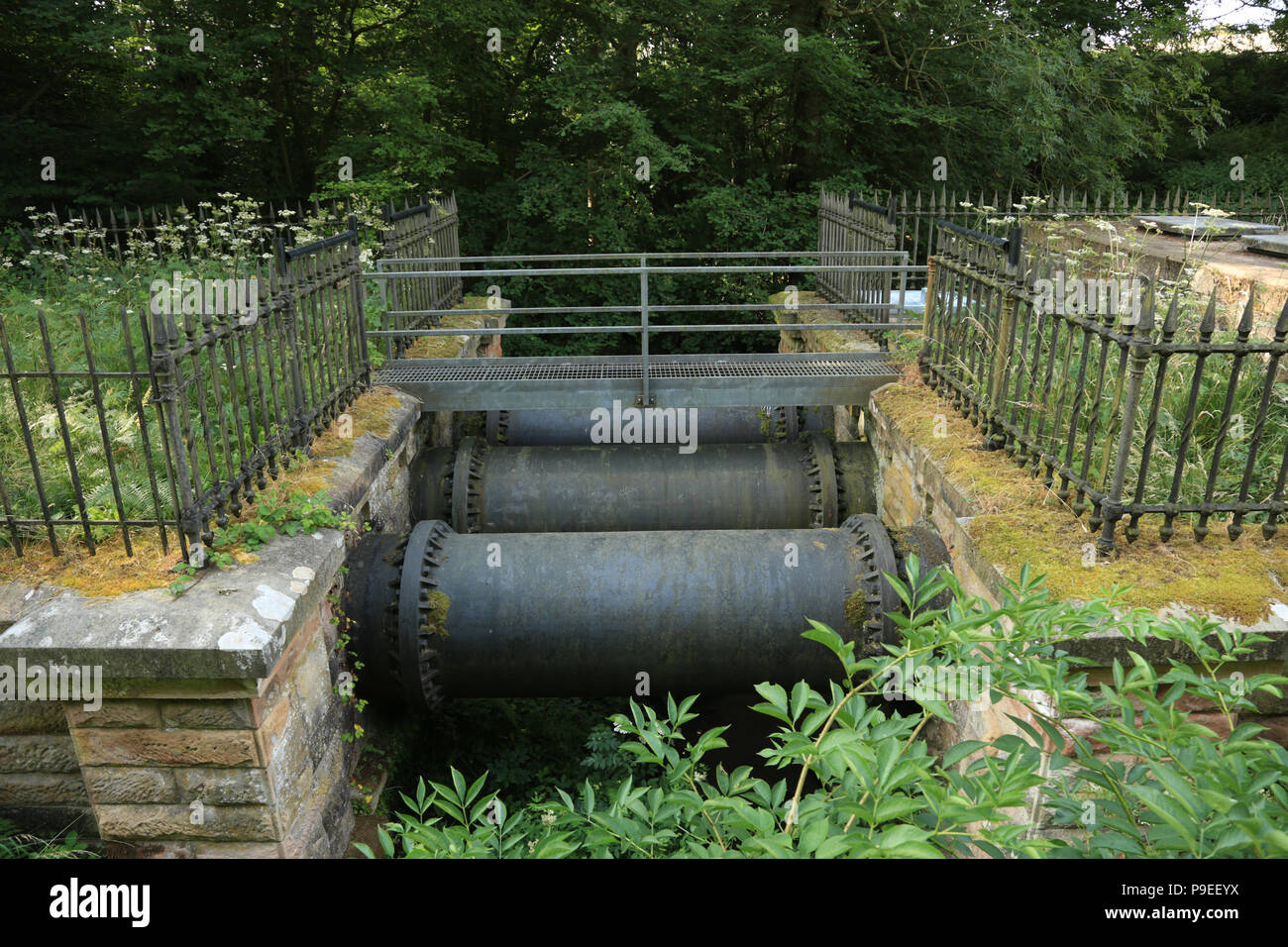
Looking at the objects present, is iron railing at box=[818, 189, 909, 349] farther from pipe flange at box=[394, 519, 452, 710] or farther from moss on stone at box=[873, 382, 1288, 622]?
pipe flange at box=[394, 519, 452, 710]

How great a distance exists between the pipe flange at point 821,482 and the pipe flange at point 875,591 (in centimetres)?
118

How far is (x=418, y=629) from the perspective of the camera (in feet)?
13.5

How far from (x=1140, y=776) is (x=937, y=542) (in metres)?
2.98

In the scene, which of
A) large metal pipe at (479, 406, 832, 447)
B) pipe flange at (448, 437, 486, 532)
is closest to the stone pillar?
pipe flange at (448, 437, 486, 532)

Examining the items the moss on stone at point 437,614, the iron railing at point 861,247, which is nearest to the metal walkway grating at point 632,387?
the iron railing at point 861,247

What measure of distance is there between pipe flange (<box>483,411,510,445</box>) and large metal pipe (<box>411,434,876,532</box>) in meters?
0.73

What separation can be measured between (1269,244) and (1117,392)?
3.67 metres

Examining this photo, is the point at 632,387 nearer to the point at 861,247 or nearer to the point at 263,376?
the point at 263,376

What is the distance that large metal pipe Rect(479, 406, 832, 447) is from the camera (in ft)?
21.8

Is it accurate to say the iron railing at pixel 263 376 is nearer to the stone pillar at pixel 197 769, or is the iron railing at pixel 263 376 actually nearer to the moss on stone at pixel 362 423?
the moss on stone at pixel 362 423

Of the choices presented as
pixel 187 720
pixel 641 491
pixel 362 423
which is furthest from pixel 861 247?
pixel 187 720

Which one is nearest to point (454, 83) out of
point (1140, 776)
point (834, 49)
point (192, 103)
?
point (192, 103)

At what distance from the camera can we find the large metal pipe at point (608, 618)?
4.16m
